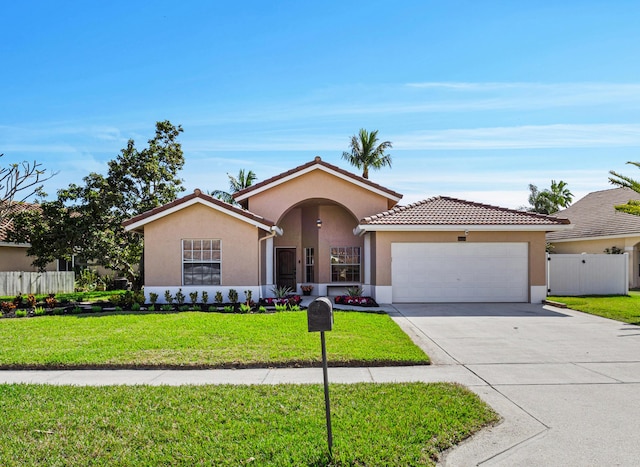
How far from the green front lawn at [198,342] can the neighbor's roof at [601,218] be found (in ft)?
58.0

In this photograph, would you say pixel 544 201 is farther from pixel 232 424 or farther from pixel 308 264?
pixel 232 424

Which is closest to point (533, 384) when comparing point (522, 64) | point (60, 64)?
point (522, 64)

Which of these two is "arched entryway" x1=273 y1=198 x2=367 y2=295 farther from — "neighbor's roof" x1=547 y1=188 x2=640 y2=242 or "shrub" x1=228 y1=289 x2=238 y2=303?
"neighbor's roof" x1=547 y1=188 x2=640 y2=242

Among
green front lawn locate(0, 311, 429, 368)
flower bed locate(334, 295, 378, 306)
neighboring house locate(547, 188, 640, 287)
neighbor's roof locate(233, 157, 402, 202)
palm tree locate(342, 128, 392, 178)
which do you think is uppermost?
palm tree locate(342, 128, 392, 178)

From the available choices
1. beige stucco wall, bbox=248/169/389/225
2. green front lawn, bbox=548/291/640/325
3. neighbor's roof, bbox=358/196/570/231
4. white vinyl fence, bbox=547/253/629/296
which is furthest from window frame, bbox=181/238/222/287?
white vinyl fence, bbox=547/253/629/296

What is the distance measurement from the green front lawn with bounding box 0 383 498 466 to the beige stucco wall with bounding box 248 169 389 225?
1300 centimetres

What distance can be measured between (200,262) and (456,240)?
9.26 m

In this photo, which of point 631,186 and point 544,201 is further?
point 544,201

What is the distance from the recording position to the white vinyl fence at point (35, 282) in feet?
74.4

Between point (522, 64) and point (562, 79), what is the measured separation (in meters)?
1.28

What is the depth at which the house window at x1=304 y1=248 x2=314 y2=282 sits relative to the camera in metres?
22.0

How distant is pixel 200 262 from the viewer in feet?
56.3

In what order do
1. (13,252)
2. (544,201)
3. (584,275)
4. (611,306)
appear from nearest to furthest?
(611,306), (584,275), (13,252), (544,201)

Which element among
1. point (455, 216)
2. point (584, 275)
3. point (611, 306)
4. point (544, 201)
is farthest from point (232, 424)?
point (544, 201)
